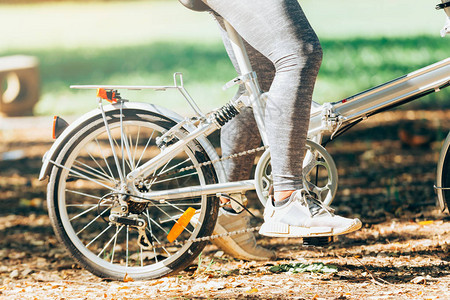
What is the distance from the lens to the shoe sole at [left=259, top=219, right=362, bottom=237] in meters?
2.98

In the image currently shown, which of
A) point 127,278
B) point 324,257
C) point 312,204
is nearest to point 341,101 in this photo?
point 312,204

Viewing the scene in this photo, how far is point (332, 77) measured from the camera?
1139cm

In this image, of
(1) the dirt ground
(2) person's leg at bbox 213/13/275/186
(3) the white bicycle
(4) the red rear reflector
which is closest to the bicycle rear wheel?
(3) the white bicycle

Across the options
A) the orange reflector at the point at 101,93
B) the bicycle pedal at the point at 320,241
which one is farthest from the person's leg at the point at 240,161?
the orange reflector at the point at 101,93

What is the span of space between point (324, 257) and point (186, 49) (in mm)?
12150

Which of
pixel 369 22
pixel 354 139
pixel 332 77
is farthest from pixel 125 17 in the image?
pixel 354 139

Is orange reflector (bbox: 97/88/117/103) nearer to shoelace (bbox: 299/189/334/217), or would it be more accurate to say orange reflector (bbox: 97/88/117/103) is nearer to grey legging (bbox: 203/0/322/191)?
grey legging (bbox: 203/0/322/191)

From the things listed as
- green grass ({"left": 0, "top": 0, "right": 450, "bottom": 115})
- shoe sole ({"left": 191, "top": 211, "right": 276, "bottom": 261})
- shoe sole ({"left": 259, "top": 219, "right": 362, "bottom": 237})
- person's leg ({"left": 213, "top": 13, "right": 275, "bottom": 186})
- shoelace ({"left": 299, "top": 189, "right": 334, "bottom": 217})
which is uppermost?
green grass ({"left": 0, "top": 0, "right": 450, "bottom": 115})

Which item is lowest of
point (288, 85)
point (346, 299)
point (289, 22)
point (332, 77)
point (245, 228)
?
point (346, 299)

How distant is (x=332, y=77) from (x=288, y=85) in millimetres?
8584

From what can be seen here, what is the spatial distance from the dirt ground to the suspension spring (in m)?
0.76

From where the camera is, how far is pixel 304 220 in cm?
305

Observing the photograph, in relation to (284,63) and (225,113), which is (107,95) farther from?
(284,63)

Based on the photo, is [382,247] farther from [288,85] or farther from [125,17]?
[125,17]
